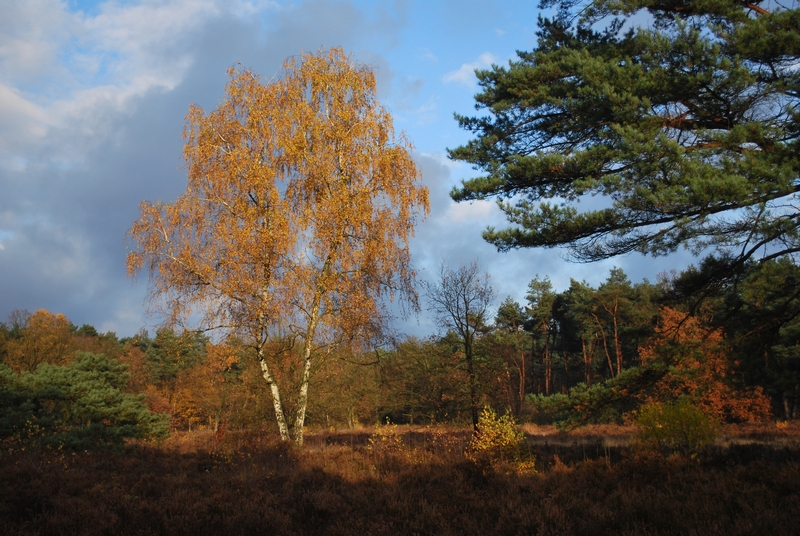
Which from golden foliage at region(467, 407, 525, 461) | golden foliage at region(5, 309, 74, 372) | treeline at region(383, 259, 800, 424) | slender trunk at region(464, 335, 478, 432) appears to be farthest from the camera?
golden foliage at region(5, 309, 74, 372)

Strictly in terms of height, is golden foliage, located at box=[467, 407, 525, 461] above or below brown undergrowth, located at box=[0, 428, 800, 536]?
above

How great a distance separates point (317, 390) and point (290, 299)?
12.9 m

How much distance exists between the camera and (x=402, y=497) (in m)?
7.51

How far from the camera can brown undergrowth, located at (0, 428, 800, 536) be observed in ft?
19.2

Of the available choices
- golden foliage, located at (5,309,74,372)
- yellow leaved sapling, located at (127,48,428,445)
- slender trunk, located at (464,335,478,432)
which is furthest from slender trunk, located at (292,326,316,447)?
golden foliage, located at (5,309,74,372)

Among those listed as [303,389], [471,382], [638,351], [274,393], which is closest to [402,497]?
[303,389]

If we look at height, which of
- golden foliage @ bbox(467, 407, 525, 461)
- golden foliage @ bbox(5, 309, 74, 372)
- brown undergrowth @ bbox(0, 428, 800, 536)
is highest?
golden foliage @ bbox(5, 309, 74, 372)

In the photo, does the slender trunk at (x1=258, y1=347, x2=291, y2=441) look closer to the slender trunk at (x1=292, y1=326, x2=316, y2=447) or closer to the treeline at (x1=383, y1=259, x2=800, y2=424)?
the slender trunk at (x1=292, y1=326, x2=316, y2=447)

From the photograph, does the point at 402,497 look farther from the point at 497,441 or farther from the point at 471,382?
the point at 471,382

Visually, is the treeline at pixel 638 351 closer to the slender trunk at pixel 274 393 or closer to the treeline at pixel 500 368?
the treeline at pixel 500 368

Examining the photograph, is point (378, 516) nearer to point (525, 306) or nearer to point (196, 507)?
point (196, 507)

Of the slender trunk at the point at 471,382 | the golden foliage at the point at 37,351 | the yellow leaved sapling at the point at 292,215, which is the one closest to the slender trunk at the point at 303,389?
the yellow leaved sapling at the point at 292,215

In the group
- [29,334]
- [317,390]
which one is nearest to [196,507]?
[317,390]

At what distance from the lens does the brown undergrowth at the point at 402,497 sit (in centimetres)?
584
